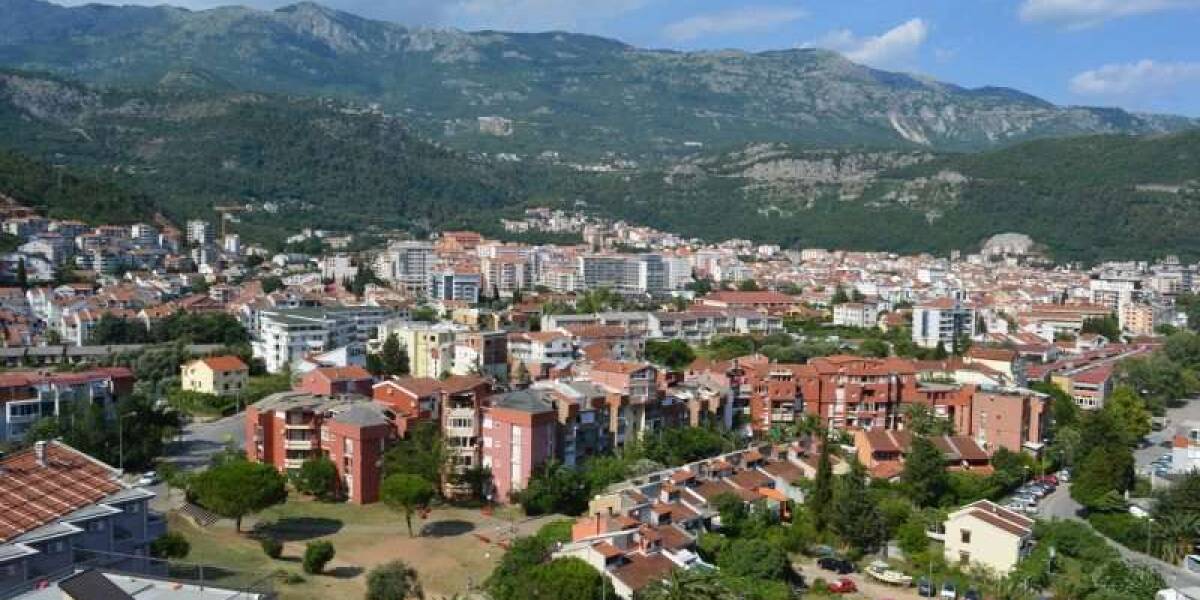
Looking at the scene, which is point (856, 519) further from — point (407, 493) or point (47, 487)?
point (47, 487)

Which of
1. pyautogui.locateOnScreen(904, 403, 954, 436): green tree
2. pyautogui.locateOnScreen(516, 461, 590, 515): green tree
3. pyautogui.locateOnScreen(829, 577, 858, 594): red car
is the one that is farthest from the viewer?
pyautogui.locateOnScreen(904, 403, 954, 436): green tree

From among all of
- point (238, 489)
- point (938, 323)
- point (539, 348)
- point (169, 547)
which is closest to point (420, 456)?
point (238, 489)

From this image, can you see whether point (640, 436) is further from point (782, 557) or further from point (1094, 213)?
point (1094, 213)

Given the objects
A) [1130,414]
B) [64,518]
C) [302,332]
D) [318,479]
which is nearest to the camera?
[64,518]

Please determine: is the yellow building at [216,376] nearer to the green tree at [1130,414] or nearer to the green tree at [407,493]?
the green tree at [407,493]

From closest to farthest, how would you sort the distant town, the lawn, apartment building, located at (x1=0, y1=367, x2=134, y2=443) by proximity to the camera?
the distant town → the lawn → apartment building, located at (x1=0, y1=367, x2=134, y2=443)

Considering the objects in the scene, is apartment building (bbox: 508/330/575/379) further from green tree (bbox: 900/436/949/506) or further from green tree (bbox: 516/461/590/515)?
green tree (bbox: 900/436/949/506)

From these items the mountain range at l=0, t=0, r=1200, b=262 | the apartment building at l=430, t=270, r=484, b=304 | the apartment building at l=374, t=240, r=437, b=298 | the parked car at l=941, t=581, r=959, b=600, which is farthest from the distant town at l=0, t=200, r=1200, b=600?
the mountain range at l=0, t=0, r=1200, b=262
